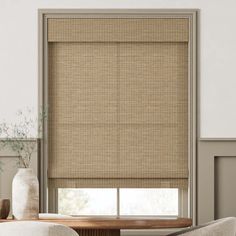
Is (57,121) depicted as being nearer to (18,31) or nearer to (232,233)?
(18,31)

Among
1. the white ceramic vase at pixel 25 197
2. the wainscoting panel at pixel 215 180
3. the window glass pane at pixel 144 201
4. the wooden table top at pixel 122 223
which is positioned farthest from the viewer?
the window glass pane at pixel 144 201

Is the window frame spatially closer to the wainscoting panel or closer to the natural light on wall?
the wainscoting panel

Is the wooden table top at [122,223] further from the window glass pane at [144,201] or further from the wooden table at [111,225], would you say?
the window glass pane at [144,201]

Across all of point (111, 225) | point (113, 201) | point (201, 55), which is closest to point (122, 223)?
point (111, 225)

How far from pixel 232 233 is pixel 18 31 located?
252 centimetres

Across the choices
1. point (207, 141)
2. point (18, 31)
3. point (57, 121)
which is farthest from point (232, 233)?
point (18, 31)

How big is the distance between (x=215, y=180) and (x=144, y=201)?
547mm

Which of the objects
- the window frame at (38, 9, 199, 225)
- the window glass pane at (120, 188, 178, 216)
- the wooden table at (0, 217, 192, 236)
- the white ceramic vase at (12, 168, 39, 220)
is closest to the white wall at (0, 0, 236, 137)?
the window frame at (38, 9, 199, 225)

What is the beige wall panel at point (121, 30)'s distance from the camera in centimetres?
510

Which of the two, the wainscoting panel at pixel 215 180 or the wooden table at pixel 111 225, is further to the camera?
the wainscoting panel at pixel 215 180

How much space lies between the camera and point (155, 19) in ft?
16.8

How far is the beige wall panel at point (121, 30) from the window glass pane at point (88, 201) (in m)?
1.12

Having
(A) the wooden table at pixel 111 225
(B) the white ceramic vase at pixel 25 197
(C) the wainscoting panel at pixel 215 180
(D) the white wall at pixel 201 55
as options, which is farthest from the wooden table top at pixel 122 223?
(D) the white wall at pixel 201 55

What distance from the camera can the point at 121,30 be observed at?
5105mm
